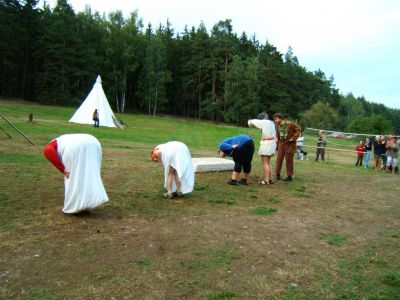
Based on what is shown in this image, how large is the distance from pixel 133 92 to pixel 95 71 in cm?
881

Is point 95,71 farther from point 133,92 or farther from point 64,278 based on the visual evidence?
point 64,278

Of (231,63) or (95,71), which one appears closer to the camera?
(95,71)

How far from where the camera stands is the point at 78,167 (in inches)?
251

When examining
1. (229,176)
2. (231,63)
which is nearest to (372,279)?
(229,176)

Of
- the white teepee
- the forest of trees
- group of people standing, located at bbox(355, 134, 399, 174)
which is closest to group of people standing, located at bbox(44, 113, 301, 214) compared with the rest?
group of people standing, located at bbox(355, 134, 399, 174)

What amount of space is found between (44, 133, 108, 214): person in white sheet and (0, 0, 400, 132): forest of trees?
54088mm

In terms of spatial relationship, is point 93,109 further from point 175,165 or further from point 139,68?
point 139,68

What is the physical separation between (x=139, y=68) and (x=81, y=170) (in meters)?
64.2

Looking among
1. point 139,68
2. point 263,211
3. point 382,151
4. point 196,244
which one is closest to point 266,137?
point 263,211

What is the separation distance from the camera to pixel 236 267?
4996 mm

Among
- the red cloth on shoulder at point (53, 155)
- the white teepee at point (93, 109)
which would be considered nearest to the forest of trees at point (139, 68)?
the white teepee at point (93, 109)

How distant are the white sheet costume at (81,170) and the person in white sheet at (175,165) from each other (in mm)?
1765

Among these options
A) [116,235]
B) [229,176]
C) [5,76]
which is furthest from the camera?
[5,76]

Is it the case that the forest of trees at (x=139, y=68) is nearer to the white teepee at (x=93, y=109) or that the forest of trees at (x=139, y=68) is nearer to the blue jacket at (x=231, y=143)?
the white teepee at (x=93, y=109)
